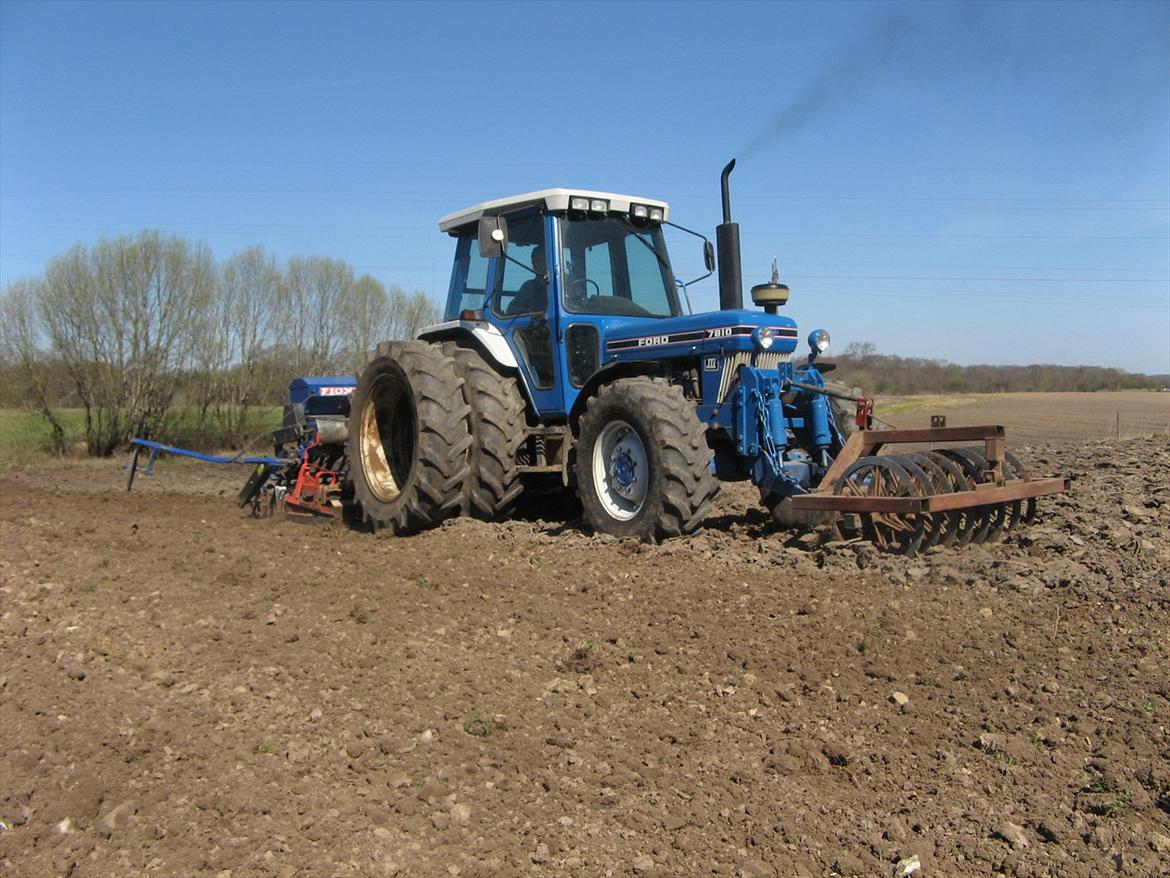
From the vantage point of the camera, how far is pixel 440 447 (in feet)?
24.8

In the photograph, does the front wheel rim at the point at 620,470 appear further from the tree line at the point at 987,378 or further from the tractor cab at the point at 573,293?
the tree line at the point at 987,378

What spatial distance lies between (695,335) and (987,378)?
44.1 metres

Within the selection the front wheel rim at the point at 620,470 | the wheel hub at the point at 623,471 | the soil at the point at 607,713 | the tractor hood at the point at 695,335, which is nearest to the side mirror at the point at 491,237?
the tractor hood at the point at 695,335

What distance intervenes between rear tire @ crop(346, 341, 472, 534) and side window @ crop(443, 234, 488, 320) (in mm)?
741

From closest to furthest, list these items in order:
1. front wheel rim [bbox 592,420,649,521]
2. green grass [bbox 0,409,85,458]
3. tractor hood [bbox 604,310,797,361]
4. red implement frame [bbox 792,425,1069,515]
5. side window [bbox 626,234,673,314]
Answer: red implement frame [bbox 792,425,1069,515], front wheel rim [bbox 592,420,649,521], tractor hood [bbox 604,310,797,361], side window [bbox 626,234,673,314], green grass [bbox 0,409,85,458]

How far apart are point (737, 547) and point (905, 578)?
1.22 m

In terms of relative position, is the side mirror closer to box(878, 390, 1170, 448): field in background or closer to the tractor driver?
the tractor driver

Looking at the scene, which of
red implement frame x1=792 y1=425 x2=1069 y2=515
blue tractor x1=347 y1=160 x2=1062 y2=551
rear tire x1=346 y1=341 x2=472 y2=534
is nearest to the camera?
red implement frame x1=792 y1=425 x2=1069 y2=515

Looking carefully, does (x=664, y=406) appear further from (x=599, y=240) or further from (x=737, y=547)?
(x=599, y=240)

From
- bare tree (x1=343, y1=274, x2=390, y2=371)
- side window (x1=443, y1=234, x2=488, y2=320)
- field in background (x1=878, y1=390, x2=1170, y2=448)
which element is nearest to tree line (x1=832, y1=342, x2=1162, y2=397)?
field in background (x1=878, y1=390, x2=1170, y2=448)

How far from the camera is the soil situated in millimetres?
2990

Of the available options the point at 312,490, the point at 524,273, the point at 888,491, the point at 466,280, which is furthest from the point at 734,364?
the point at 312,490

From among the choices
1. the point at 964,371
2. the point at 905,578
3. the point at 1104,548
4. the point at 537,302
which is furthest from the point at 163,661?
the point at 964,371

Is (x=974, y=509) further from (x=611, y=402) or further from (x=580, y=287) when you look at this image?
(x=580, y=287)
